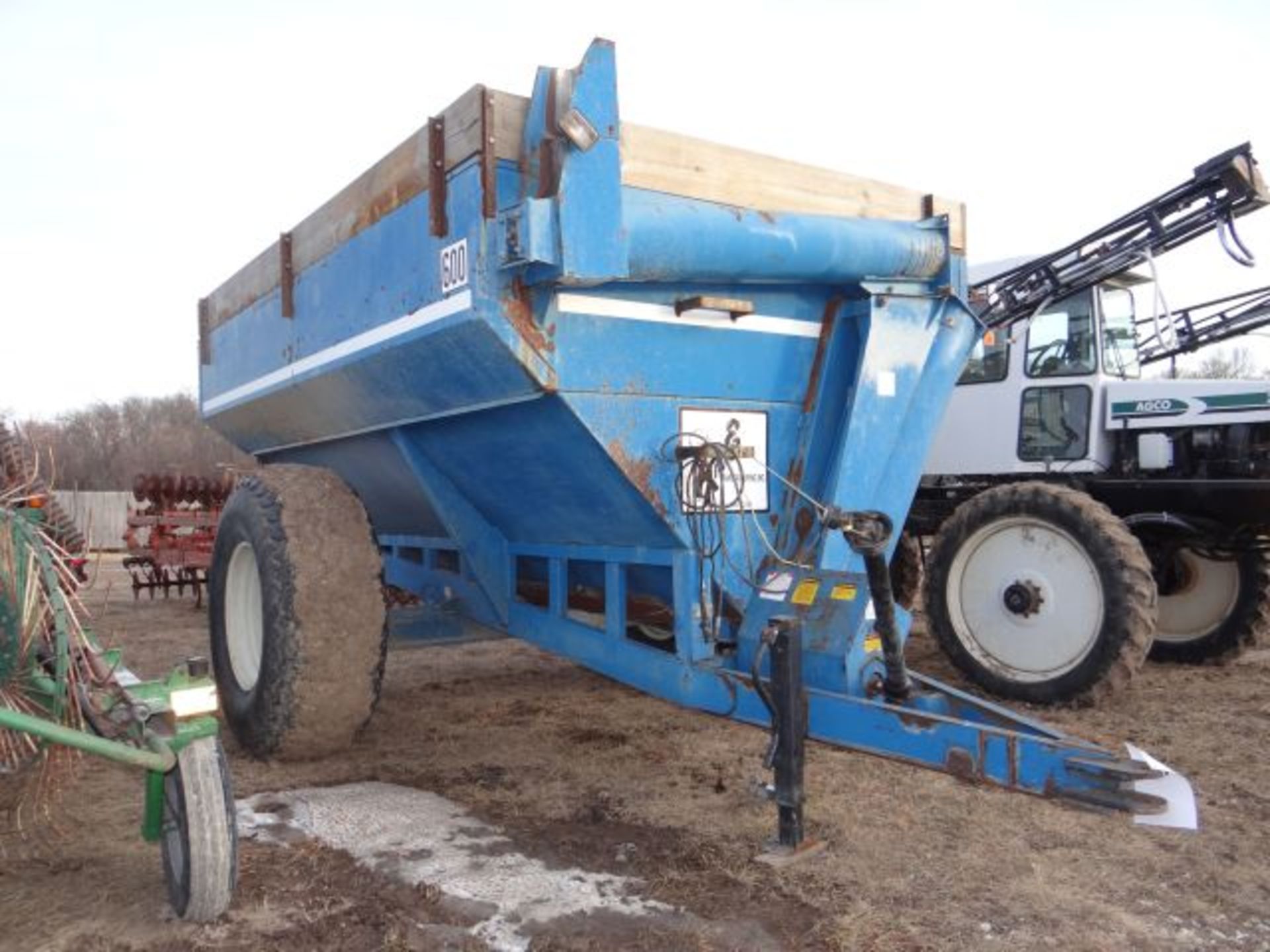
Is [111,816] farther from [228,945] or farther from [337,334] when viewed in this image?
[337,334]

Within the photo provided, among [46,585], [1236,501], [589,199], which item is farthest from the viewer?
[1236,501]

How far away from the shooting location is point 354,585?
13.2ft

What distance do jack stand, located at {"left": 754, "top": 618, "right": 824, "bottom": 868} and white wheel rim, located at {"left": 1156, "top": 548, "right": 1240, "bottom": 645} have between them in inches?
174

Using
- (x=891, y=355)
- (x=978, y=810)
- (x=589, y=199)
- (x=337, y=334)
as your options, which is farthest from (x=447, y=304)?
(x=978, y=810)

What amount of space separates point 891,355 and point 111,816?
3214 mm

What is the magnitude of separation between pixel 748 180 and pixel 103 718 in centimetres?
259

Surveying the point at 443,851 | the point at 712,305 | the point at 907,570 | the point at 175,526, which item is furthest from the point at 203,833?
the point at 175,526

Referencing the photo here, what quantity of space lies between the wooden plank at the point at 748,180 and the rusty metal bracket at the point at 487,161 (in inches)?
16.2

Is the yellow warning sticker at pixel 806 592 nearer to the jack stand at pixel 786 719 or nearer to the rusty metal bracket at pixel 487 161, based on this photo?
the jack stand at pixel 786 719

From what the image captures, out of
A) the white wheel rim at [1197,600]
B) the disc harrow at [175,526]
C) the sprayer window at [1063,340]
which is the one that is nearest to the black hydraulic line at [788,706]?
the sprayer window at [1063,340]

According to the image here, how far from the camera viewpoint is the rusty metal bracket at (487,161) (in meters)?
3.23

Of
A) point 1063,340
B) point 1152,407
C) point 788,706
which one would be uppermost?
point 1063,340

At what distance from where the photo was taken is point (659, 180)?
347cm

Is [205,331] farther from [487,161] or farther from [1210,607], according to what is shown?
[1210,607]
